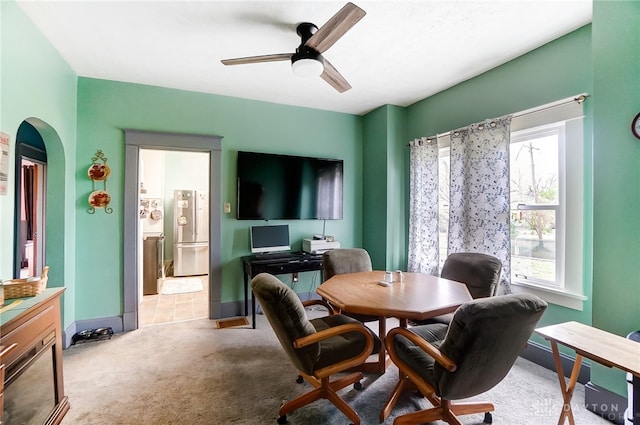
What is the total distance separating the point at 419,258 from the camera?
3668 millimetres

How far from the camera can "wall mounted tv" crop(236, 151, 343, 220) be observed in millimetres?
3604

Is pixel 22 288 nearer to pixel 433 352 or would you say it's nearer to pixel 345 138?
pixel 433 352

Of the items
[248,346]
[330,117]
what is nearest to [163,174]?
[330,117]

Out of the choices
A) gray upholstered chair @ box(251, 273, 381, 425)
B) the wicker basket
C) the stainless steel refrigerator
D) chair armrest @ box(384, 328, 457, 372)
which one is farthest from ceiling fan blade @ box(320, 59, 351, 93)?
the stainless steel refrigerator

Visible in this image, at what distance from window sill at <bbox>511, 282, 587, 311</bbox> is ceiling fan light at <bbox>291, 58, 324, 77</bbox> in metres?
2.62

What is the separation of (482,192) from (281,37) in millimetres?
2368

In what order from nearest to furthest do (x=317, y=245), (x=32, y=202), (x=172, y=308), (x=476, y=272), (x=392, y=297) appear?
(x=392, y=297) → (x=476, y=272) → (x=32, y=202) → (x=317, y=245) → (x=172, y=308)

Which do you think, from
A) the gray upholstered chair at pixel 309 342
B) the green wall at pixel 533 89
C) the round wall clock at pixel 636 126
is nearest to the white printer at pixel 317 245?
the gray upholstered chair at pixel 309 342

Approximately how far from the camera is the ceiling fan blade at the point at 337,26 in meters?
1.57

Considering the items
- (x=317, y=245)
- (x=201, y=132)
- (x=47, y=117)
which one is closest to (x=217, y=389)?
(x=317, y=245)

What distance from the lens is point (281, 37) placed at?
A: 233 cm

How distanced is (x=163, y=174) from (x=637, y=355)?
21.7 ft

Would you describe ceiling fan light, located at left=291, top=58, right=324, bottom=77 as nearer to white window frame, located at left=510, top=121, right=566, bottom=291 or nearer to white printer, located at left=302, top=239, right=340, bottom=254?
white window frame, located at left=510, top=121, right=566, bottom=291

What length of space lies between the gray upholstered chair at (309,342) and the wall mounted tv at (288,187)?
2.02 metres
